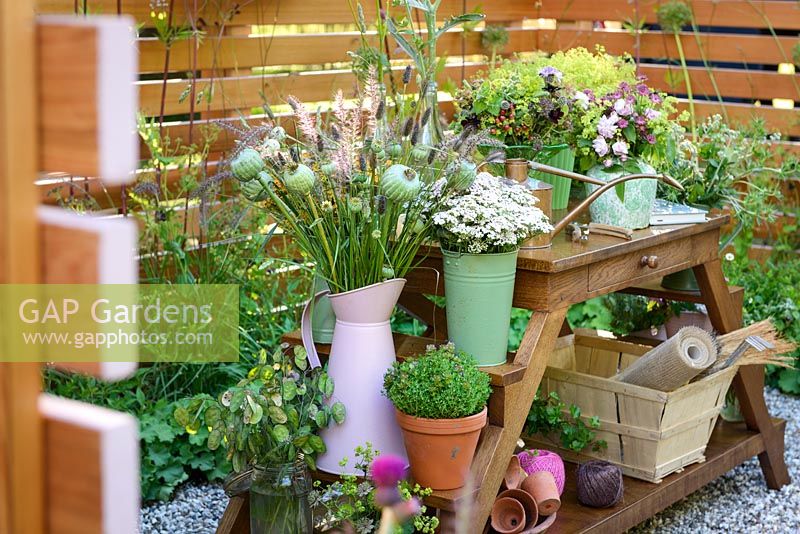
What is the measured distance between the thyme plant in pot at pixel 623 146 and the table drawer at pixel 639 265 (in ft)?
0.30

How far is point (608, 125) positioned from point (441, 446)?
1.03m

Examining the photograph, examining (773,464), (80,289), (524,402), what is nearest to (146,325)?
(524,402)

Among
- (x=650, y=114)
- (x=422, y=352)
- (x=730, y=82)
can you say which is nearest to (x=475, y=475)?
(x=422, y=352)

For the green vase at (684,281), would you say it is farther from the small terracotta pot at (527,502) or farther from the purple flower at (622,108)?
the small terracotta pot at (527,502)

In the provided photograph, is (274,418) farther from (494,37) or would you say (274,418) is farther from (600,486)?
(494,37)

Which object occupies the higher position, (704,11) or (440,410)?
(704,11)

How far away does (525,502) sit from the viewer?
244cm

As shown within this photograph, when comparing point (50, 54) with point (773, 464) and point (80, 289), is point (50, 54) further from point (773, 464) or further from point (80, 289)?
point (773, 464)

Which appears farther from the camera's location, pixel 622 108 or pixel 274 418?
pixel 622 108

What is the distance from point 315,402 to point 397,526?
13.5 inches

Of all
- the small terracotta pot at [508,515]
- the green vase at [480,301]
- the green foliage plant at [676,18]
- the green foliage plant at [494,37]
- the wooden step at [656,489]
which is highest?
the green foliage plant at [676,18]

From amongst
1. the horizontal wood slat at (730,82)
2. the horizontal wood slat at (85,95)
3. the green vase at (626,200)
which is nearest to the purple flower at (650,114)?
the green vase at (626,200)

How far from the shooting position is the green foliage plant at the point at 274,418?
2266 mm

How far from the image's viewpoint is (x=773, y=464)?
11.0ft
